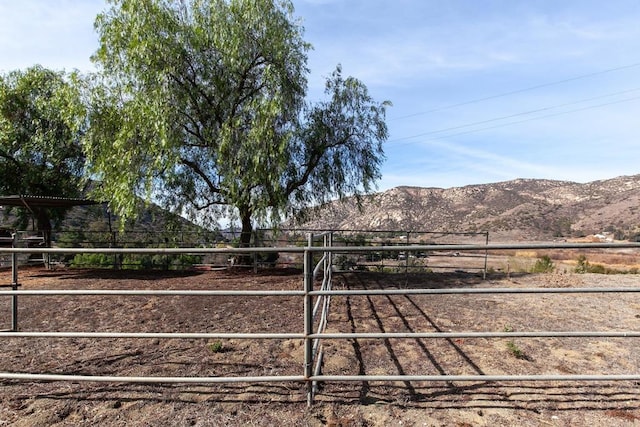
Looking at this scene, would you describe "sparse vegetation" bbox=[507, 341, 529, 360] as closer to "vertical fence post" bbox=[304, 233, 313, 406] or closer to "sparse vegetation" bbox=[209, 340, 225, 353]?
"vertical fence post" bbox=[304, 233, 313, 406]

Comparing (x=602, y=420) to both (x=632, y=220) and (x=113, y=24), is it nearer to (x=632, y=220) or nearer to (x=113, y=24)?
(x=113, y=24)

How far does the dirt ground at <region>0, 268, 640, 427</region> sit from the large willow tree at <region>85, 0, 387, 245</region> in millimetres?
4090

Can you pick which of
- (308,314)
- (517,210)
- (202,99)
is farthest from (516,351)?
(517,210)

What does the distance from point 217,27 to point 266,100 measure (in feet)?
8.51

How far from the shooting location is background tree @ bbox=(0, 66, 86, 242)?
14023 millimetres

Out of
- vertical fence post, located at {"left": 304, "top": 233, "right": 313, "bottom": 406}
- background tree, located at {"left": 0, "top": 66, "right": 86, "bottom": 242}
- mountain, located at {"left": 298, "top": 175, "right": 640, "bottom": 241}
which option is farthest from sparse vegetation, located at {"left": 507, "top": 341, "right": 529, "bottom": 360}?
mountain, located at {"left": 298, "top": 175, "right": 640, "bottom": 241}

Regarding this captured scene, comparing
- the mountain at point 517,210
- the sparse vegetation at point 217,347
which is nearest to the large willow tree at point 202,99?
the sparse vegetation at point 217,347

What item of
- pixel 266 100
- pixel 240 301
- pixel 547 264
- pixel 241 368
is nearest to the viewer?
pixel 241 368

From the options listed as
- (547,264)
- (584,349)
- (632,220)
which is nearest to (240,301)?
(584,349)

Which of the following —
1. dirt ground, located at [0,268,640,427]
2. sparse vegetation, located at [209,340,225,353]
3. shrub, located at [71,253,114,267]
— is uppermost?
shrub, located at [71,253,114,267]

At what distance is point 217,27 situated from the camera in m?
10.2

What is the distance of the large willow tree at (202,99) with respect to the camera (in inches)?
388

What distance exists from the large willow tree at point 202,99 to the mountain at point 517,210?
20.5m

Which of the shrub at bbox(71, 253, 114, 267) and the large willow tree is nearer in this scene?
the large willow tree
